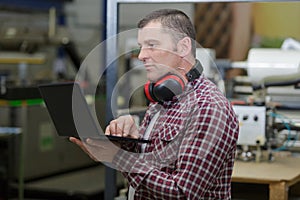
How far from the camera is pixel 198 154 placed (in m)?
1.34

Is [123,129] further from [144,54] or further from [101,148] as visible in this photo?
[144,54]

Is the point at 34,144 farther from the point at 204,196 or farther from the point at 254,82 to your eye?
the point at 204,196

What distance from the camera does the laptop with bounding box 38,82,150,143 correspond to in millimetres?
1440

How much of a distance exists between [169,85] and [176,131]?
0.12m

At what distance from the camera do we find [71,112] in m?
1.49

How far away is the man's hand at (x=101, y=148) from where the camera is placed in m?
1.43

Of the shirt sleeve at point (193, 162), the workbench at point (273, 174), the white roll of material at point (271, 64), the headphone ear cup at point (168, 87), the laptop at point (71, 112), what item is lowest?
the workbench at point (273, 174)

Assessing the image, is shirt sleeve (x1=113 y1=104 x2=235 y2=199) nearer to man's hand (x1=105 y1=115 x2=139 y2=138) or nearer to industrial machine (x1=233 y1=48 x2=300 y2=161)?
man's hand (x1=105 y1=115 x2=139 y2=138)

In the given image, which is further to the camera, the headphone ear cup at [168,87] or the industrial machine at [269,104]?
the industrial machine at [269,104]

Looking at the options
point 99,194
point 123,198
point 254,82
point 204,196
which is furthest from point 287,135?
point 99,194

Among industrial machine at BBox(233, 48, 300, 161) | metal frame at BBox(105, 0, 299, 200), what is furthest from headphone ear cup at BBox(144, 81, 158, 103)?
industrial machine at BBox(233, 48, 300, 161)

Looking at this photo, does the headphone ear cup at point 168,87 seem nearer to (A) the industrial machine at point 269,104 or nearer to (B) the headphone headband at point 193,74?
(B) the headphone headband at point 193,74

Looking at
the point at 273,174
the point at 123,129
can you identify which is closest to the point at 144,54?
the point at 123,129

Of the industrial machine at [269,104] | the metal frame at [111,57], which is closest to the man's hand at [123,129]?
the metal frame at [111,57]
